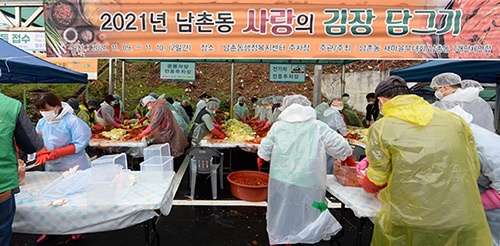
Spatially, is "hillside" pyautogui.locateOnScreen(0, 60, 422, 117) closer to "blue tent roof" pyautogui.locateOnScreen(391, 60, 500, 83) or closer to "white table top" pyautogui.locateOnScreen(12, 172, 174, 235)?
"blue tent roof" pyautogui.locateOnScreen(391, 60, 500, 83)

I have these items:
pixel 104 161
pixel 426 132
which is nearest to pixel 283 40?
pixel 426 132

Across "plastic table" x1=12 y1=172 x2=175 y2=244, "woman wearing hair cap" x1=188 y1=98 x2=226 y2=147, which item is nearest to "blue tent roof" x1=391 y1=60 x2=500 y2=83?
"woman wearing hair cap" x1=188 y1=98 x2=226 y2=147

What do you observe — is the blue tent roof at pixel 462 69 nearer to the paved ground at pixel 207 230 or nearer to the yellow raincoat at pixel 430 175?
the paved ground at pixel 207 230

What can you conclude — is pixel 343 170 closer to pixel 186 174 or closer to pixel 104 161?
pixel 104 161

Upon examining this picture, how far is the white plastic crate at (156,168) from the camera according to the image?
100 inches

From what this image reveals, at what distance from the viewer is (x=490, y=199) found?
1.76m

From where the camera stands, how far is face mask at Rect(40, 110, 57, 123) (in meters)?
2.75

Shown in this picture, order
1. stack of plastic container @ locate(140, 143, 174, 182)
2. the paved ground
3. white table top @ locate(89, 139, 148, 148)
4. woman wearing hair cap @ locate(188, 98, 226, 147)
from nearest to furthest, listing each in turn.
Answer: stack of plastic container @ locate(140, 143, 174, 182)
the paved ground
white table top @ locate(89, 139, 148, 148)
woman wearing hair cap @ locate(188, 98, 226, 147)

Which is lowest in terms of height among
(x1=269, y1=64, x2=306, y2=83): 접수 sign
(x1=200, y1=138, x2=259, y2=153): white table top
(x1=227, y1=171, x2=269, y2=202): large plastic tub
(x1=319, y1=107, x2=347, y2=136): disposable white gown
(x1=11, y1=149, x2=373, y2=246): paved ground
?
(x1=11, y1=149, x2=373, y2=246): paved ground

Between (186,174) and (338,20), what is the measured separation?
13.5 feet

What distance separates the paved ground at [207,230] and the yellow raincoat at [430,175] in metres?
1.21

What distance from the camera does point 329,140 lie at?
251cm

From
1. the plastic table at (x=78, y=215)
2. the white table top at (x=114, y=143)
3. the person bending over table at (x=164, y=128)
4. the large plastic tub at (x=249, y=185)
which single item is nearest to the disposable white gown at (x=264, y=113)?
the person bending over table at (x=164, y=128)

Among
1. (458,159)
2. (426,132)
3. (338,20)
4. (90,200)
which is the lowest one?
(90,200)
